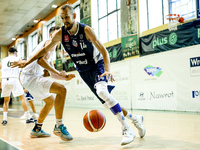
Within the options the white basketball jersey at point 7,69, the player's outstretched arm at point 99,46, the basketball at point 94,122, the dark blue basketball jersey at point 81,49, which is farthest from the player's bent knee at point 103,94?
the white basketball jersey at point 7,69

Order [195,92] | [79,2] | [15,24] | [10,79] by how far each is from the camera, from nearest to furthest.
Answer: [10,79]
[195,92]
[79,2]
[15,24]

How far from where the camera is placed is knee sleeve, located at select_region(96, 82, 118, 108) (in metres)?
3.16

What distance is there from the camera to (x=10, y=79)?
6.46 metres

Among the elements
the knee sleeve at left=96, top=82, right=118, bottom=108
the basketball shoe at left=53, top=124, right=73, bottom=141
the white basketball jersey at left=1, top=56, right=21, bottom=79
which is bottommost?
the basketball shoe at left=53, top=124, right=73, bottom=141

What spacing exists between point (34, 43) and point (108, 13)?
12211mm

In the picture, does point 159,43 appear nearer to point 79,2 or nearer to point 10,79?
point 10,79

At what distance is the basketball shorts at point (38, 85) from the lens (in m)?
3.81

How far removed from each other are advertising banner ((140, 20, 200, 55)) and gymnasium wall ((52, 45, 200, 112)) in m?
0.24

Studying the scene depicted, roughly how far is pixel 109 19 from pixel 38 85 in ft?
36.4

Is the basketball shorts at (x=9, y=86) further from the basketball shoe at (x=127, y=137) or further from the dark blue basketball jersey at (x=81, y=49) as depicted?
the basketball shoe at (x=127, y=137)

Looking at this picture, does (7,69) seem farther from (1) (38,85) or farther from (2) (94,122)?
(2) (94,122)

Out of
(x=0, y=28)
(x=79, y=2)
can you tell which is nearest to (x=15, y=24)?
(x=0, y=28)

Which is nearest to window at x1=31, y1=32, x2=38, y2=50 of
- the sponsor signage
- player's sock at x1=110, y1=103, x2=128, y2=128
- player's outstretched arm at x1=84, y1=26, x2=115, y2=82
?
the sponsor signage

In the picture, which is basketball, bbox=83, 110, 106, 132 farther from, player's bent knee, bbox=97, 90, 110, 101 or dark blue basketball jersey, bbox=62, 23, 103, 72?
A: dark blue basketball jersey, bbox=62, 23, 103, 72
